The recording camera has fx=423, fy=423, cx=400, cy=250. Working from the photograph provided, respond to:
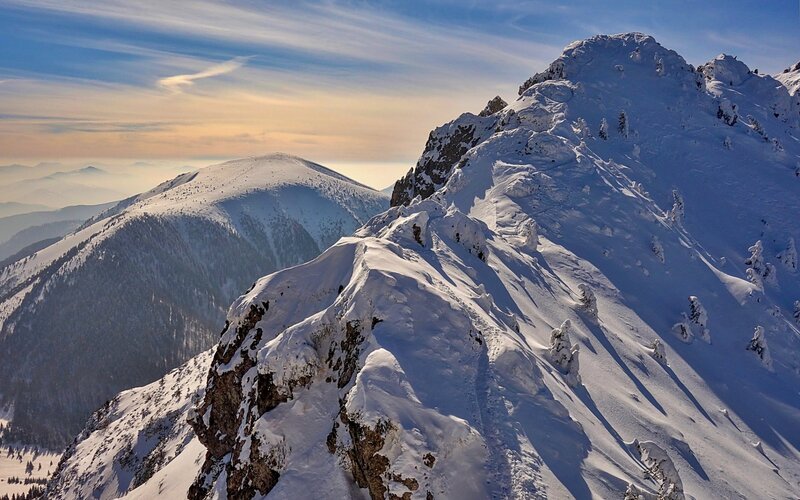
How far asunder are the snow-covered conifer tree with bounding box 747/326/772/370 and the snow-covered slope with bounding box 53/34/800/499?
0.23 meters

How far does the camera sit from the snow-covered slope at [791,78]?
107 m

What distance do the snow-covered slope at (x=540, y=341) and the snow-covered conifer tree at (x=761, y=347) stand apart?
0.23 metres

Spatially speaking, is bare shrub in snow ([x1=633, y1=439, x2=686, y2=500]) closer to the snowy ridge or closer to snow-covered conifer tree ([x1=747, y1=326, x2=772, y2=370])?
snow-covered conifer tree ([x1=747, y1=326, x2=772, y2=370])

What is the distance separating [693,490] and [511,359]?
1395cm

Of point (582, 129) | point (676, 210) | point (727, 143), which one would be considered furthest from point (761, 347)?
point (727, 143)

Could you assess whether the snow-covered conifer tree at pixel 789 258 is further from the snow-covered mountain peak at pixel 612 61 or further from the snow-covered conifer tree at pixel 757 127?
the snow-covered mountain peak at pixel 612 61

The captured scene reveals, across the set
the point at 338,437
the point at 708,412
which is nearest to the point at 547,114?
the point at 708,412

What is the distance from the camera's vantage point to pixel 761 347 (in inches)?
1662

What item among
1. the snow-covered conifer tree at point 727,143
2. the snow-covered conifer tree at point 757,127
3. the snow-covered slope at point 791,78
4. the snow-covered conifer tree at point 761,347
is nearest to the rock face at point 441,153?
the snow-covered conifer tree at point 727,143

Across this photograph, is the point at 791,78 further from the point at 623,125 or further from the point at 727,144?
the point at 623,125

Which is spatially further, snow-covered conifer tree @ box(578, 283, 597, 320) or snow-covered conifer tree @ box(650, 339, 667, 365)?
snow-covered conifer tree @ box(578, 283, 597, 320)

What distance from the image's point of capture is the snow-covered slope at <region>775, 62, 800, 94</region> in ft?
352

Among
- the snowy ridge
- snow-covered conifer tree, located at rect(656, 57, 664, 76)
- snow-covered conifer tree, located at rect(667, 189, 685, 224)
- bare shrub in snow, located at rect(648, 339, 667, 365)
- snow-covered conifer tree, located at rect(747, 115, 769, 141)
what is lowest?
the snowy ridge

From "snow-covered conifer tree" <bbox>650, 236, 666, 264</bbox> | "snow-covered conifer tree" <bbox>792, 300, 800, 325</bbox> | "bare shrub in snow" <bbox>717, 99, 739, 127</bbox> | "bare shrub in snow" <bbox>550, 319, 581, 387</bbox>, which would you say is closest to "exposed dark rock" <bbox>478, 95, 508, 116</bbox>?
"bare shrub in snow" <bbox>717, 99, 739, 127</bbox>
